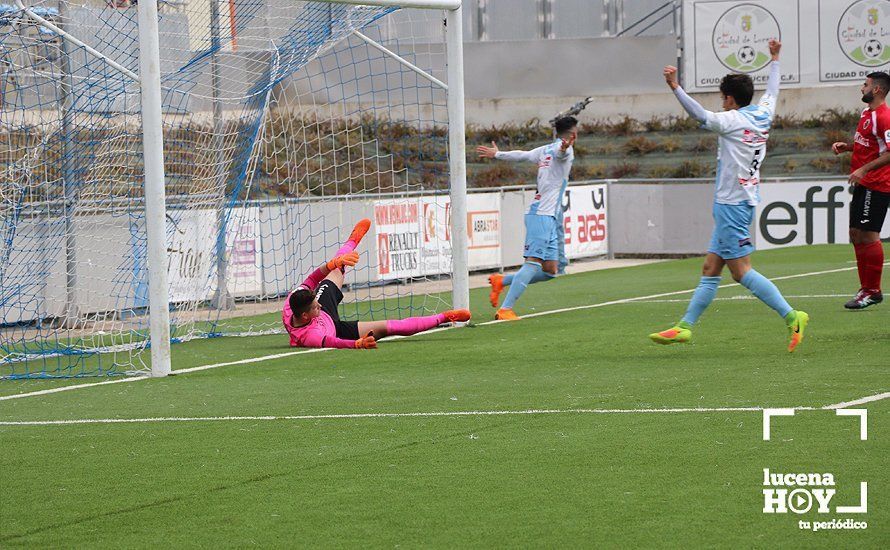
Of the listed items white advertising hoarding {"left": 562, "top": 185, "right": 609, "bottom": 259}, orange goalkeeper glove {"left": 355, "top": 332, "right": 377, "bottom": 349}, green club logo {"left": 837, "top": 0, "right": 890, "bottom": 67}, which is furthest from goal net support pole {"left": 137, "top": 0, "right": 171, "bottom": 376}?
green club logo {"left": 837, "top": 0, "right": 890, "bottom": 67}

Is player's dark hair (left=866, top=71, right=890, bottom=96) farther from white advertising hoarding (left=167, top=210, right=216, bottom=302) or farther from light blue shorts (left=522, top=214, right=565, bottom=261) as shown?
white advertising hoarding (left=167, top=210, right=216, bottom=302)

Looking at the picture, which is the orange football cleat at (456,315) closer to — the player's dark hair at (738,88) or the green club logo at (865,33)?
the player's dark hair at (738,88)

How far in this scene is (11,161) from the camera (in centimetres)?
1344

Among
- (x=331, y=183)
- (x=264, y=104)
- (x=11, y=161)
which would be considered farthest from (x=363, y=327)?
(x=331, y=183)

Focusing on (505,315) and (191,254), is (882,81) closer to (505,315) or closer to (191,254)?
(505,315)

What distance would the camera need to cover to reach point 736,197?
32.8 feet

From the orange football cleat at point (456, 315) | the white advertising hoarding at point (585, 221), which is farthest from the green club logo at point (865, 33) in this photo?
the orange football cleat at point (456, 315)

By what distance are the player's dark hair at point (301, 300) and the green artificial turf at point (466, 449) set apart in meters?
0.54

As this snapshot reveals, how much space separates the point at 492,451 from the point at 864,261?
6883 millimetres

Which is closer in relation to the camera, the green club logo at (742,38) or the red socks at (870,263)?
the red socks at (870,263)

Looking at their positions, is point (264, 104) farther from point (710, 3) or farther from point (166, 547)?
point (710, 3)

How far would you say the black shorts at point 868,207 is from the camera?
12188 millimetres

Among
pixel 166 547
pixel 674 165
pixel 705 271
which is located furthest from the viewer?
pixel 674 165

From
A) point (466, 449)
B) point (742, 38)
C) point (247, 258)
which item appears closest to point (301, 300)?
point (466, 449)
